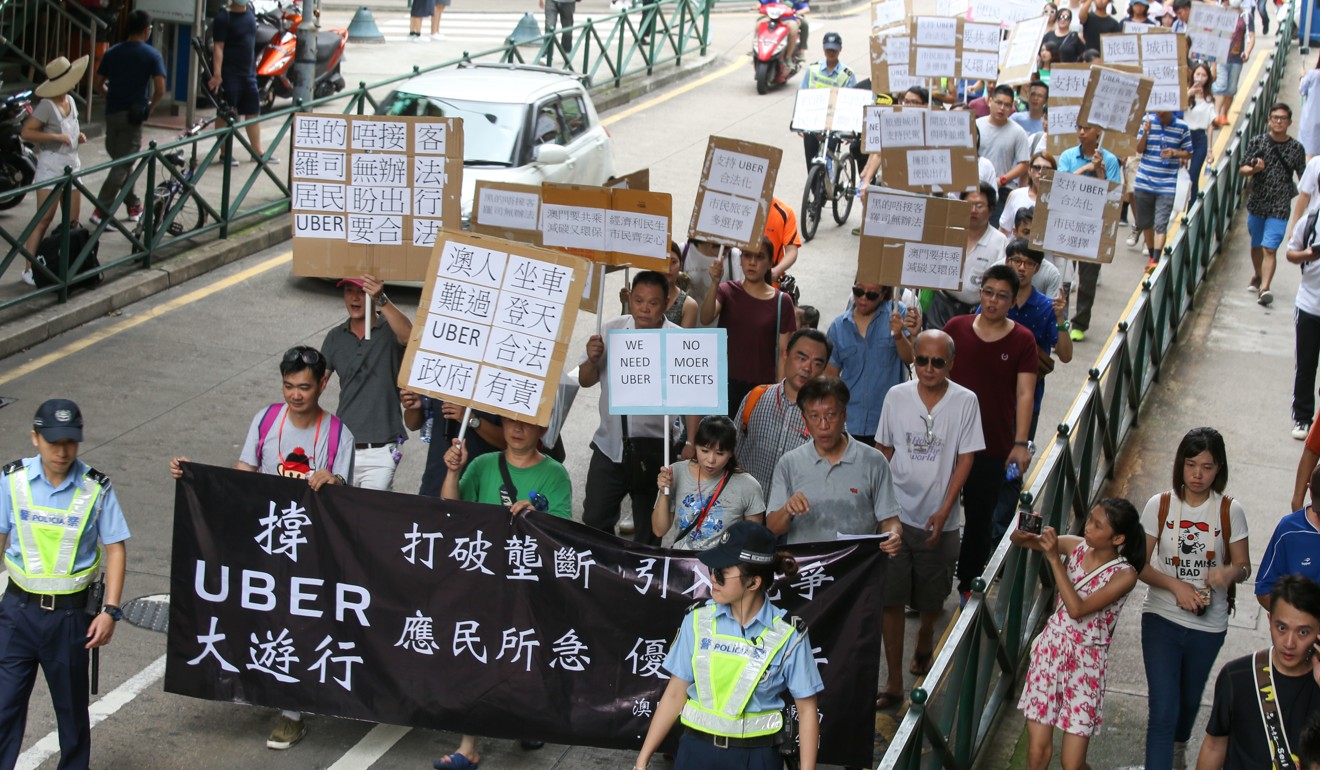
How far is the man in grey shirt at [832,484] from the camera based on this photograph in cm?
745

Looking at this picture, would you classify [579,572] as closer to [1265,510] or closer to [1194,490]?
[1194,490]

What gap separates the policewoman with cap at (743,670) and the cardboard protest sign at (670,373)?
1.86 m

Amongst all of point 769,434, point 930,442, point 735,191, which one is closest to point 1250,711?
point 930,442

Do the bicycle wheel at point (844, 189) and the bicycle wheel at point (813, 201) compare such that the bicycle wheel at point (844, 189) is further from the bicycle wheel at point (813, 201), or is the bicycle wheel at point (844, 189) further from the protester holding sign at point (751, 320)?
the protester holding sign at point (751, 320)

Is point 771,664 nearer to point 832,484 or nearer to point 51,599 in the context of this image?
point 832,484

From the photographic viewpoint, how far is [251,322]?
1391cm

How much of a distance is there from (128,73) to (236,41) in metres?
2.54

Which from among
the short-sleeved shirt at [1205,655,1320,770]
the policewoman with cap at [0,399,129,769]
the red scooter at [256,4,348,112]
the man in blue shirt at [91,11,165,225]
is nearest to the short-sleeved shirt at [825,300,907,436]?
the short-sleeved shirt at [1205,655,1320,770]

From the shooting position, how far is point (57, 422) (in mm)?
6738

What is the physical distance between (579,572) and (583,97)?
34.6ft

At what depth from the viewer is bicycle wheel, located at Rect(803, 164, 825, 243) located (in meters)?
17.1

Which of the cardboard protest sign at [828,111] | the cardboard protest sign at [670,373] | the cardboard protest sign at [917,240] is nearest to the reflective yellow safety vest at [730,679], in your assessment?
the cardboard protest sign at [670,373]

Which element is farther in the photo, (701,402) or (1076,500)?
(1076,500)

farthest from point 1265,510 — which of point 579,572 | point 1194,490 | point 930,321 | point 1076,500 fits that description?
point 579,572
